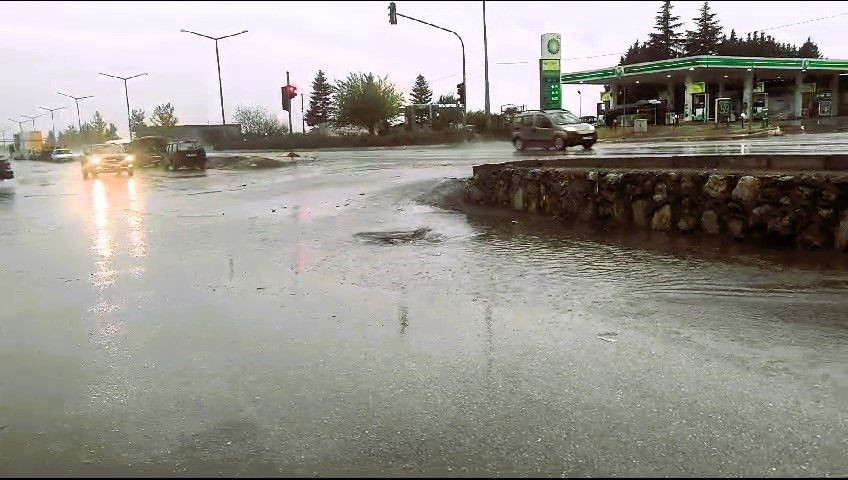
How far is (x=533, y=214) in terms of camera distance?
1147 centimetres

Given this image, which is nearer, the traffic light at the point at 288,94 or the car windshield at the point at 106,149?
the car windshield at the point at 106,149

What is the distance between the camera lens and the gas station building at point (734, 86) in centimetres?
4719

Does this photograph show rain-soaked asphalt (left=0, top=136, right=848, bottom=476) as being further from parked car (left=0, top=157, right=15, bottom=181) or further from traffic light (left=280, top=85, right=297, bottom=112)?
traffic light (left=280, top=85, right=297, bottom=112)

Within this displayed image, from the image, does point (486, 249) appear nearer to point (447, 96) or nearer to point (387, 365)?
point (387, 365)

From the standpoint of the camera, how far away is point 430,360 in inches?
176


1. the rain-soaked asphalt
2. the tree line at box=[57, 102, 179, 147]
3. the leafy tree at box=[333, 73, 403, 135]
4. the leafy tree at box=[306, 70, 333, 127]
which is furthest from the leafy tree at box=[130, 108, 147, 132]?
the rain-soaked asphalt

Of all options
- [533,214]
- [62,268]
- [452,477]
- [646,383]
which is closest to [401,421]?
[452,477]

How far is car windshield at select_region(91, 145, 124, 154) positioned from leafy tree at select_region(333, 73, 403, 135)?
32.8 m

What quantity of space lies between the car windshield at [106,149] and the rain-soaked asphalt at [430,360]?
24.4 metres

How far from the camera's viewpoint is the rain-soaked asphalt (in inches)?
126

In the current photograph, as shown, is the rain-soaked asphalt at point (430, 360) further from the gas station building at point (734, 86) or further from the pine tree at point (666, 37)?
the pine tree at point (666, 37)

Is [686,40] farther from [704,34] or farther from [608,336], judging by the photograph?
[608,336]

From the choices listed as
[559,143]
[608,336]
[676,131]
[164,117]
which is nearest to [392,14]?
[559,143]

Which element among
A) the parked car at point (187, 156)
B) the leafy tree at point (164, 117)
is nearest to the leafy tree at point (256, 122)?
the leafy tree at point (164, 117)
